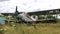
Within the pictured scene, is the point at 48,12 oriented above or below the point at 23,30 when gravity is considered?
below

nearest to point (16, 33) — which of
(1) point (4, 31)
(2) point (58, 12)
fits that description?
Result: (1) point (4, 31)

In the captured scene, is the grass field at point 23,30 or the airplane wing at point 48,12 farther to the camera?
the airplane wing at point 48,12

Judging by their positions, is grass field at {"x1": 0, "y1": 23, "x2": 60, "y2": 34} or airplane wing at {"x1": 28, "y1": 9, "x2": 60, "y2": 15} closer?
grass field at {"x1": 0, "y1": 23, "x2": 60, "y2": 34}

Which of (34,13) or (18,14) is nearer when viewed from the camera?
(18,14)

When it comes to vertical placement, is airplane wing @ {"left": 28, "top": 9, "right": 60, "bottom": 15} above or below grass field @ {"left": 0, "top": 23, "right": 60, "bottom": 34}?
below

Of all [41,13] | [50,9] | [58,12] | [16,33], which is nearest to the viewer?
[16,33]

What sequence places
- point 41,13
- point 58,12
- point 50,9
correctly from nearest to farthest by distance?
point 58,12
point 50,9
point 41,13

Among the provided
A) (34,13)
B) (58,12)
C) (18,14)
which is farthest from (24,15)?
(58,12)

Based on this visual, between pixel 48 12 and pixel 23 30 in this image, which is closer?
pixel 23 30

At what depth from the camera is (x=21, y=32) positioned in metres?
7.15

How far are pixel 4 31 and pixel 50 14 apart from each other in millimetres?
9716

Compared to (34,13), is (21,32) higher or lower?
higher

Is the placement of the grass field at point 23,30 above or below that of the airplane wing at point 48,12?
above

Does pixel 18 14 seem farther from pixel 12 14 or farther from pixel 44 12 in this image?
pixel 44 12
